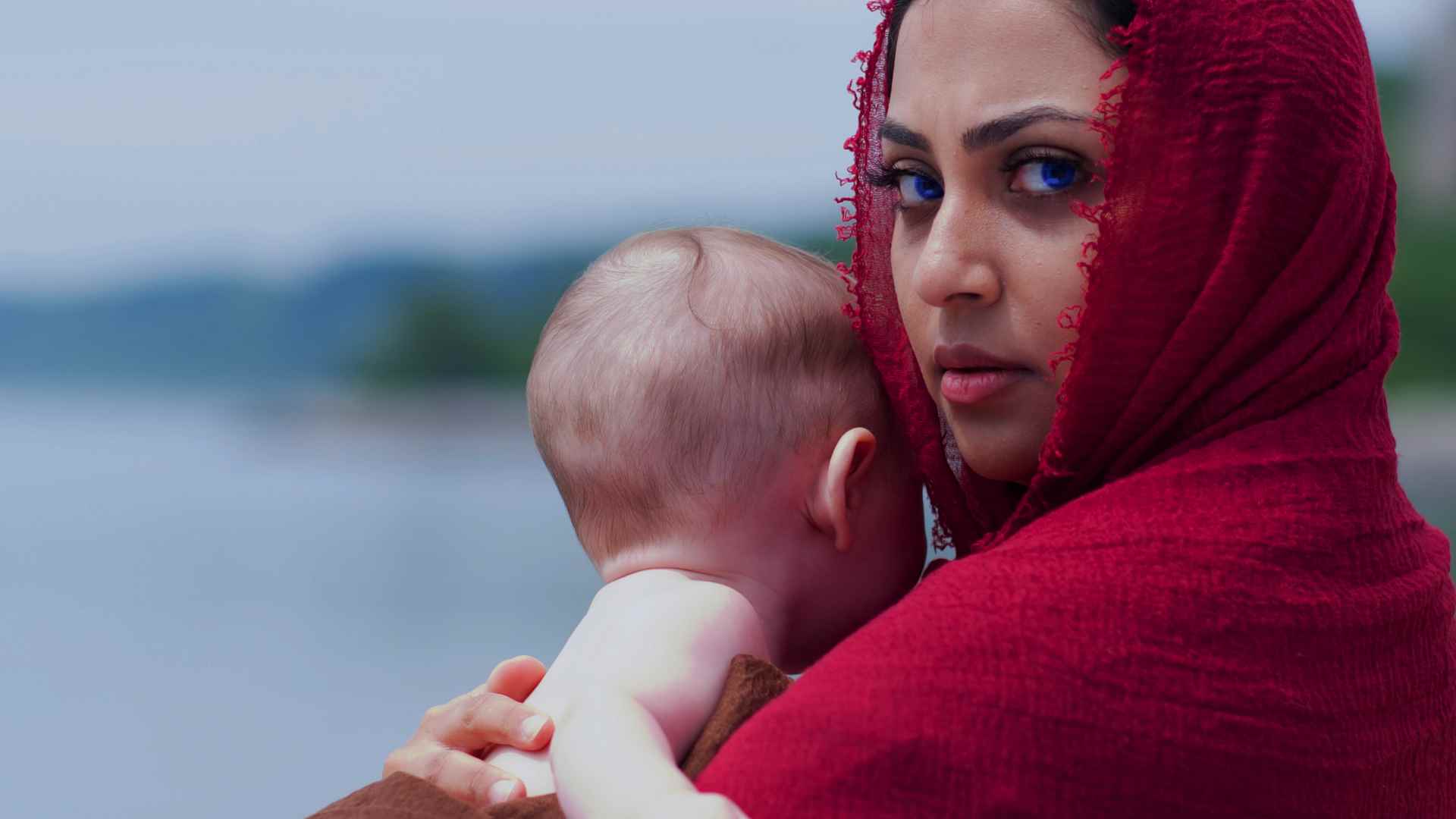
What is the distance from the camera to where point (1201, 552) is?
0.93 metres

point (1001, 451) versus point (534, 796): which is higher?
point (1001, 451)

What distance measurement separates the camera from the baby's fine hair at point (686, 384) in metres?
1.18

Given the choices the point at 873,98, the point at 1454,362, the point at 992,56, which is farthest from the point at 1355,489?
the point at 1454,362

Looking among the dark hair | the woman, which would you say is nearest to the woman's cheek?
the woman

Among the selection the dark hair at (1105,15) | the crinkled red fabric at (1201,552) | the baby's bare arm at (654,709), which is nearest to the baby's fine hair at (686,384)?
the baby's bare arm at (654,709)

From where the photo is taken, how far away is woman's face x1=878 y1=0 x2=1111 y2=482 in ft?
3.36

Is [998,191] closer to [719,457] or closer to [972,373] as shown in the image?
[972,373]

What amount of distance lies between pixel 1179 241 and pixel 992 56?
0.61ft

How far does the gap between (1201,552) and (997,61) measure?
1.22 ft

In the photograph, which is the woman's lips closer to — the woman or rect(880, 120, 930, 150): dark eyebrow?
the woman

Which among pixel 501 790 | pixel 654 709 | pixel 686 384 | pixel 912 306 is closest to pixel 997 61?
pixel 912 306

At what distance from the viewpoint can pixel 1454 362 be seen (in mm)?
8320

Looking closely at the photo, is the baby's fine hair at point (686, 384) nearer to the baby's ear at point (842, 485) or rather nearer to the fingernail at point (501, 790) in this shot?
the baby's ear at point (842, 485)

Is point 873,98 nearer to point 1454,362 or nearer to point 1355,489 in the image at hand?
point 1355,489
